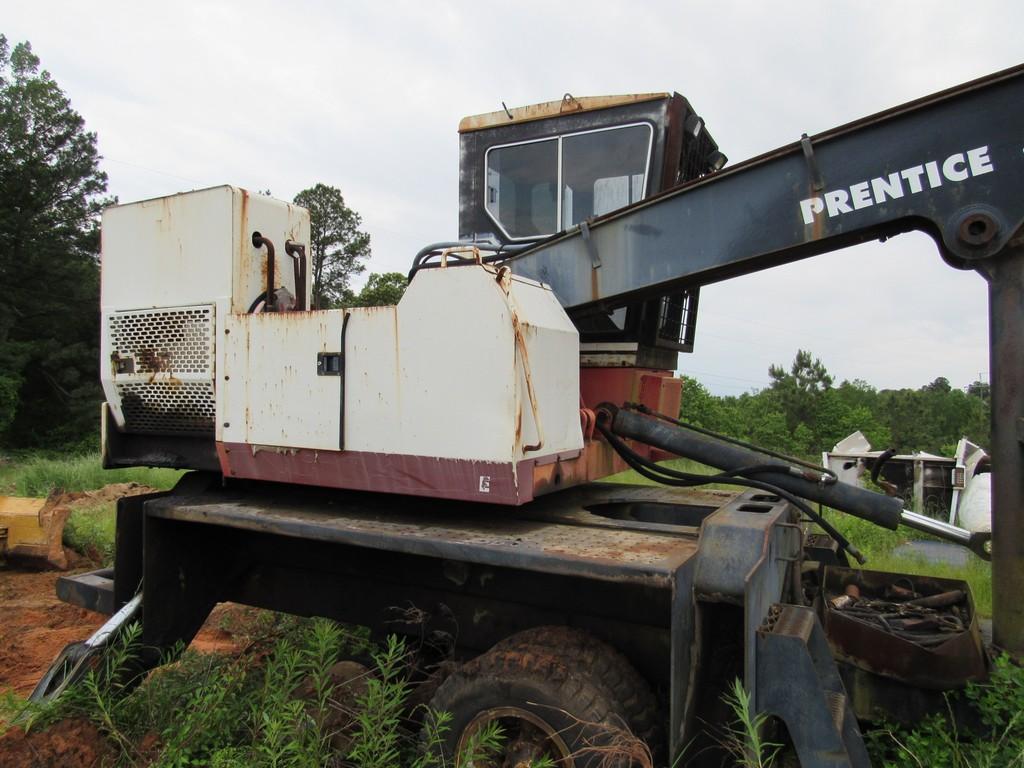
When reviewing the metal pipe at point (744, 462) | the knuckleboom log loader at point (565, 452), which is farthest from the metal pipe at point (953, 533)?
the metal pipe at point (744, 462)

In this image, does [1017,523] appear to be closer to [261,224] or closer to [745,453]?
[745,453]

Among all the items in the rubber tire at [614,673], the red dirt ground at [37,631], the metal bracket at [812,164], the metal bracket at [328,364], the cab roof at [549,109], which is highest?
the cab roof at [549,109]

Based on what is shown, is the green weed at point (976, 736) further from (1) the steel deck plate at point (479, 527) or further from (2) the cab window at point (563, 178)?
(2) the cab window at point (563, 178)

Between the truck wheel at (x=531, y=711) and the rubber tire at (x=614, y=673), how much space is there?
0.04 meters

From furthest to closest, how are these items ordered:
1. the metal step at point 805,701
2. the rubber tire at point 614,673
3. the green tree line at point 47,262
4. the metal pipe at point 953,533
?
1. the green tree line at point 47,262
2. the metal pipe at point 953,533
3. the rubber tire at point 614,673
4. the metal step at point 805,701

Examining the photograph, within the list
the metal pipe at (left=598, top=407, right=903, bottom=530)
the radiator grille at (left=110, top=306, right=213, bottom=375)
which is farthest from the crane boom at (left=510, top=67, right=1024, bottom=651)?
the radiator grille at (left=110, top=306, right=213, bottom=375)

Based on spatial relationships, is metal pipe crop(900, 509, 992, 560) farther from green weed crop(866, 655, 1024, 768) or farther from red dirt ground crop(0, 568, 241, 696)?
red dirt ground crop(0, 568, 241, 696)

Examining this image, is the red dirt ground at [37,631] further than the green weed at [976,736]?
Yes

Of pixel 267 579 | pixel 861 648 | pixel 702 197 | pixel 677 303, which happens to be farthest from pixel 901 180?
pixel 267 579

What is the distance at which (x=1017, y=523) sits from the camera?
274 cm

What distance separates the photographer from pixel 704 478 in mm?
3328

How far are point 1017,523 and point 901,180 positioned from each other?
4.33ft

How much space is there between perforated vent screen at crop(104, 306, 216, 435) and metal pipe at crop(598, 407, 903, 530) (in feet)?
5.90

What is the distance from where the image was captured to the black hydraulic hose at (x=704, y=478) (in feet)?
10.5
